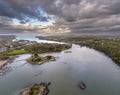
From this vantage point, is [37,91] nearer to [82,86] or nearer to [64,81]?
[64,81]

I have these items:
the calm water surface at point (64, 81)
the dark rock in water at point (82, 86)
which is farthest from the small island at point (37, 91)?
the dark rock in water at point (82, 86)

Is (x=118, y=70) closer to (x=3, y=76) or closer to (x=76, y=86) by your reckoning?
(x=76, y=86)

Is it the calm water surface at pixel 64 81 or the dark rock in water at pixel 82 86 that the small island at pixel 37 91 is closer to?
the calm water surface at pixel 64 81

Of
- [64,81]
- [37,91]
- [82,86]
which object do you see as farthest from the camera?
[64,81]

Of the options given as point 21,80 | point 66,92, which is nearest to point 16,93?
point 21,80

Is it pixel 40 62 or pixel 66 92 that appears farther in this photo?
pixel 40 62

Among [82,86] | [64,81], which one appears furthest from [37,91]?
[82,86]

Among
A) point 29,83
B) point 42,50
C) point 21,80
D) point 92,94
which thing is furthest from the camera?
point 42,50

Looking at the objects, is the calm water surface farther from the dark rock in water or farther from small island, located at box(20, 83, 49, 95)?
small island, located at box(20, 83, 49, 95)

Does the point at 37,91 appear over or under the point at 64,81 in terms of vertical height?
over

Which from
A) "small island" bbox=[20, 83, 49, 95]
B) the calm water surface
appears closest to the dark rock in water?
the calm water surface

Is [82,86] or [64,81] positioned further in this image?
[64,81]
